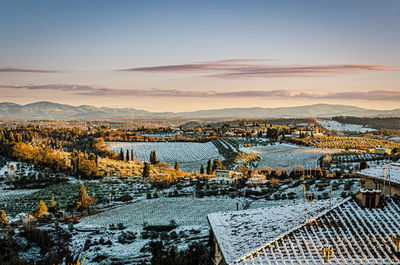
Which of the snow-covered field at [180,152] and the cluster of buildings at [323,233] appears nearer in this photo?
the cluster of buildings at [323,233]

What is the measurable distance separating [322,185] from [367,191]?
17442mm

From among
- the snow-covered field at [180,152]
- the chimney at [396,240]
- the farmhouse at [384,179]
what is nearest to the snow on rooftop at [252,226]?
the chimney at [396,240]

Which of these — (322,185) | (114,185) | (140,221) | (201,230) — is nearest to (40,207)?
(140,221)

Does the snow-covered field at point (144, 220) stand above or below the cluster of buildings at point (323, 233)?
below

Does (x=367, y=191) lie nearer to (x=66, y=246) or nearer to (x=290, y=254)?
(x=290, y=254)

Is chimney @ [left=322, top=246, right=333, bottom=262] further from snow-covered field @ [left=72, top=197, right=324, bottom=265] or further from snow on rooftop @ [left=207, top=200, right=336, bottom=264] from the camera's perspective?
snow-covered field @ [left=72, top=197, right=324, bottom=265]

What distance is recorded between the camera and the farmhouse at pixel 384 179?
8422mm

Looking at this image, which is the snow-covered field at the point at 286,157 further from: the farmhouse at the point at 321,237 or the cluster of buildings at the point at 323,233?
the farmhouse at the point at 321,237

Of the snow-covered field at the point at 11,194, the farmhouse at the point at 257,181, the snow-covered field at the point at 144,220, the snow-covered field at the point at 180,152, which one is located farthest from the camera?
the snow-covered field at the point at 180,152

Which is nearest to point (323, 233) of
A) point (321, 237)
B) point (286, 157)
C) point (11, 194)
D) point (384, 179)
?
point (321, 237)

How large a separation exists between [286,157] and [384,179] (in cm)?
5437

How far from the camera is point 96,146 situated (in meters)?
73.8

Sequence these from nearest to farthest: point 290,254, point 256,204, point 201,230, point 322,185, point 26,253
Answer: point 290,254 → point 26,253 → point 201,230 → point 256,204 → point 322,185

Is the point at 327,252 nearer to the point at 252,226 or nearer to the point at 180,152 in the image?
Result: the point at 252,226
